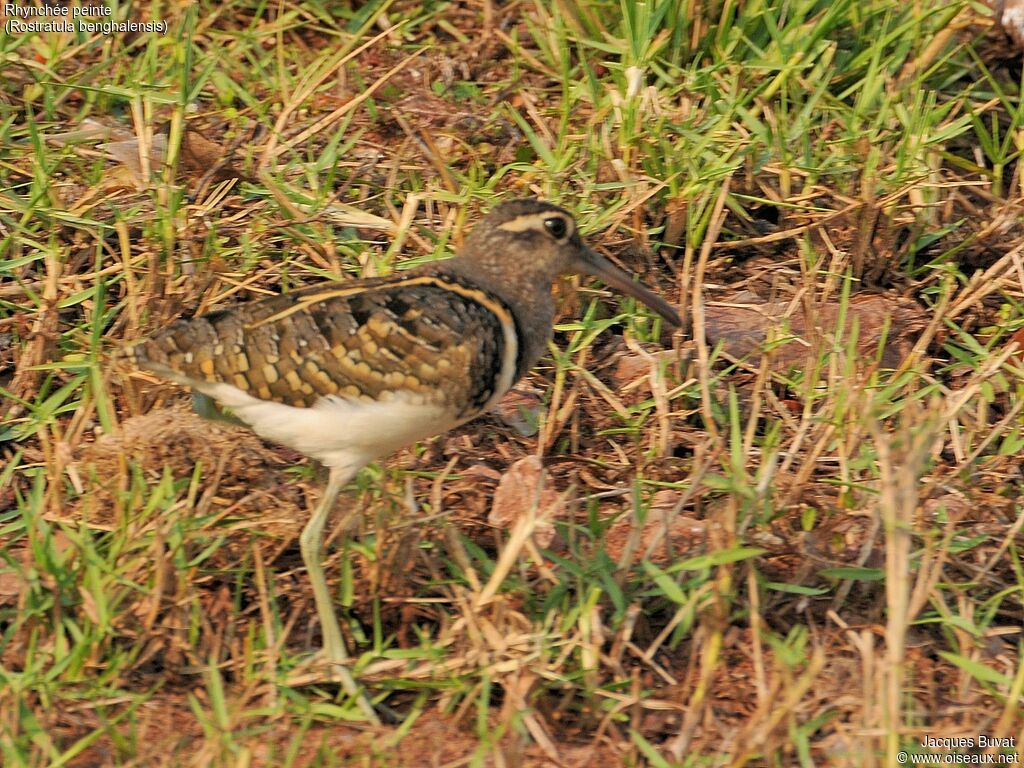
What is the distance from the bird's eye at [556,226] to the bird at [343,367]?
325 mm

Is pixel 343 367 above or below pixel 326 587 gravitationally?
above

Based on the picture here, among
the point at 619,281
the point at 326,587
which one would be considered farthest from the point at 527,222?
the point at 326,587

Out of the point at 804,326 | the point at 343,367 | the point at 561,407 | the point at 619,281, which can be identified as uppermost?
the point at 343,367

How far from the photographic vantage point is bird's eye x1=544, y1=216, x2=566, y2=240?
4232 mm

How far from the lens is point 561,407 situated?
468 cm

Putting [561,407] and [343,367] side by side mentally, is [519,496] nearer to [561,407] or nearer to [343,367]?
[561,407]

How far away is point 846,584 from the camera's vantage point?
13.1 ft

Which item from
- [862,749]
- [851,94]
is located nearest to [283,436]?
[862,749]

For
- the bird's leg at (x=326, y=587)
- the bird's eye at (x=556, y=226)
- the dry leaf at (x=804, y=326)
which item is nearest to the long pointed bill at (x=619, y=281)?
the bird's eye at (x=556, y=226)

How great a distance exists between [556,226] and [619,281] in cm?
35

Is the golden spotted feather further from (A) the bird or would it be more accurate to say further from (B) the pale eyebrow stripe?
(B) the pale eyebrow stripe

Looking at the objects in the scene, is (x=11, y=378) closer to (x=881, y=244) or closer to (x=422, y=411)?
(x=422, y=411)

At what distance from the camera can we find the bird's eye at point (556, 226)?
4.23 meters

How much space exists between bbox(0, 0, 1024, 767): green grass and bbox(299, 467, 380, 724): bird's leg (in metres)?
0.05
